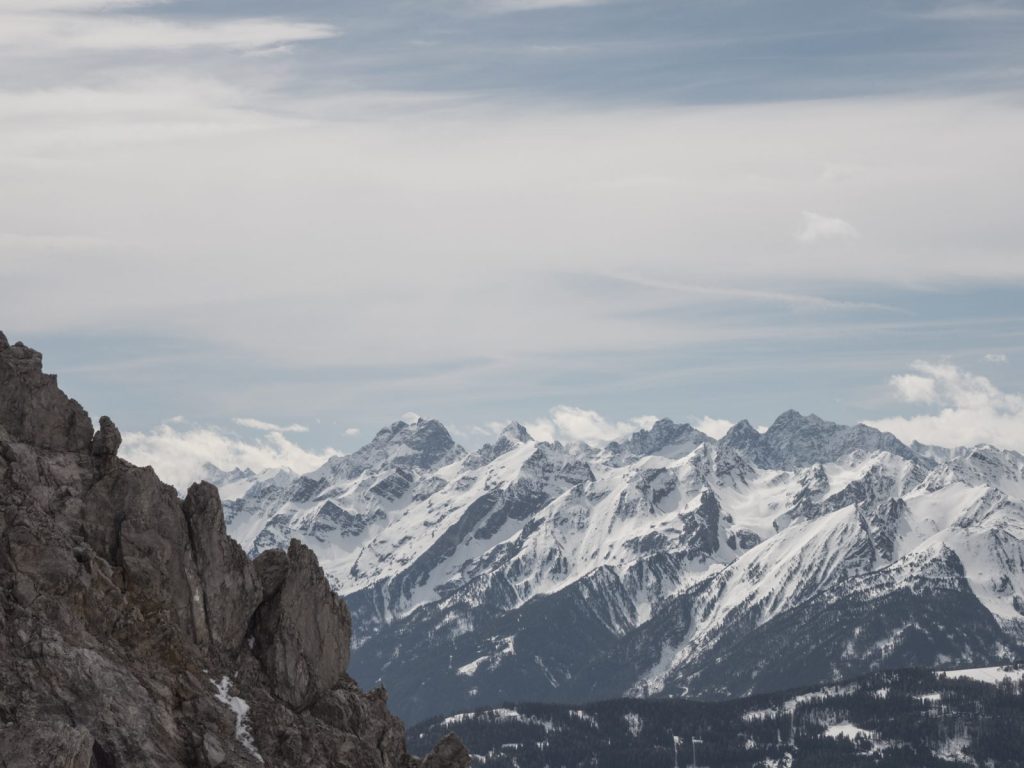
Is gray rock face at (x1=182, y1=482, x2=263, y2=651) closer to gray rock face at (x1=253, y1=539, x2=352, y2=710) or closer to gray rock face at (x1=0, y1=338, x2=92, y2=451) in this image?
gray rock face at (x1=253, y1=539, x2=352, y2=710)

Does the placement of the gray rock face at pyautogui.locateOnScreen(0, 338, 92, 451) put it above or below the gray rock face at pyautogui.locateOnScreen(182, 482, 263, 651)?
above

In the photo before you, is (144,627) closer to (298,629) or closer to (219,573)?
(219,573)

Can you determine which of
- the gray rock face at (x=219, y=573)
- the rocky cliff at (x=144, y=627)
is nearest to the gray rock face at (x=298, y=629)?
the rocky cliff at (x=144, y=627)

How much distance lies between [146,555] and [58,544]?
8.58 metres

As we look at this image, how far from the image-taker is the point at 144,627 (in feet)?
332

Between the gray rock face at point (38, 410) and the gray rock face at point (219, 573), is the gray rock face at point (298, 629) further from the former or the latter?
the gray rock face at point (38, 410)

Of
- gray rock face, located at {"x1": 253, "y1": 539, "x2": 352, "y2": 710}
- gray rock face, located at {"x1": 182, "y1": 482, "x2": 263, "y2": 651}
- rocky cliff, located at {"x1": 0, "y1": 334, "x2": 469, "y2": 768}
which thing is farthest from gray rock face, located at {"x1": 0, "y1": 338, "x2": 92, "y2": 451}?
gray rock face, located at {"x1": 253, "y1": 539, "x2": 352, "y2": 710}

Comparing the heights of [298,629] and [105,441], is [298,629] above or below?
below

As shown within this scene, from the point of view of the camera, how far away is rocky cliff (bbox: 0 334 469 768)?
90.8 meters

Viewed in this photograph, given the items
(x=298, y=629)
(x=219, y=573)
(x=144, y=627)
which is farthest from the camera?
(x=298, y=629)

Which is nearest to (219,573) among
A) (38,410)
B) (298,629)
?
(298,629)

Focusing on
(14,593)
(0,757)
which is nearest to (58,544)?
(14,593)

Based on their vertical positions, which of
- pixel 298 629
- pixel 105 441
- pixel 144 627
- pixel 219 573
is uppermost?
pixel 105 441

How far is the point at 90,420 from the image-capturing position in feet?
373
